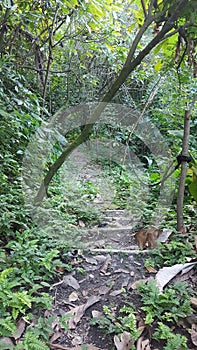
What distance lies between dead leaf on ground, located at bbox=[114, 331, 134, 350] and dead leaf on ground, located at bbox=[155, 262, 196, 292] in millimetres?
343

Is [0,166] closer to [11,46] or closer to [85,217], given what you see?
[85,217]

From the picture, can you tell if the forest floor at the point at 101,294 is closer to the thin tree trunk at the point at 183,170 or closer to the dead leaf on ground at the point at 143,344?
the dead leaf on ground at the point at 143,344

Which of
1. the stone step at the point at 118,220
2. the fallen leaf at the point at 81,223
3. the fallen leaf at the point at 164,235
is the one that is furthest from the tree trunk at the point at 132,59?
the fallen leaf at the point at 164,235

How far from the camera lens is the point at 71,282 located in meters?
1.65

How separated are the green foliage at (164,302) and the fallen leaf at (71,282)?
1.08 feet

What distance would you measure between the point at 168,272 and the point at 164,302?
250mm

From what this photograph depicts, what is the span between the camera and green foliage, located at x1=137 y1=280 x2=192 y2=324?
4.48 feet

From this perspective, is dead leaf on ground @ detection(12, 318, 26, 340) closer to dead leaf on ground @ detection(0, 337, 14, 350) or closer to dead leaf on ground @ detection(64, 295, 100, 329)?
dead leaf on ground @ detection(0, 337, 14, 350)

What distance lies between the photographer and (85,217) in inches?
102

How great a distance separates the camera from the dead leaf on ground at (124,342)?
124 centimetres

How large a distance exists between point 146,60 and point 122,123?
0.96 metres

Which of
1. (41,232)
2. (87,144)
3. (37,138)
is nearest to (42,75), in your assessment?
(87,144)

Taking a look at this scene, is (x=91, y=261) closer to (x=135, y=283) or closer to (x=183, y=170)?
(x=135, y=283)

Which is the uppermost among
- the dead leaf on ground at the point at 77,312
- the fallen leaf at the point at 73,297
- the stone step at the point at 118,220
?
the dead leaf on ground at the point at 77,312
